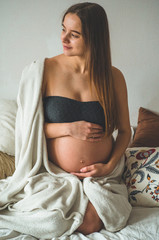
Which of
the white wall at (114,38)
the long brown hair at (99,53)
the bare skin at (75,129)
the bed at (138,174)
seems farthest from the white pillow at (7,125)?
the long brown hair at (99,53)

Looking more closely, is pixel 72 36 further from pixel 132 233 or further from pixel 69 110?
pixel 132 233

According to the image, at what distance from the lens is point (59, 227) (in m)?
0.99

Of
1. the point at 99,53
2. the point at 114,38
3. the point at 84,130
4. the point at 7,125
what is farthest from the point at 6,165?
the point at 114,38

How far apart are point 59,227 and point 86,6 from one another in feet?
3.17

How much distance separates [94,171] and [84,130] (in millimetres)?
193

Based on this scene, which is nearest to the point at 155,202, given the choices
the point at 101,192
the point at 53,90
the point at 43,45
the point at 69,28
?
the point at 101,192

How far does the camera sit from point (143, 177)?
4.25 feet

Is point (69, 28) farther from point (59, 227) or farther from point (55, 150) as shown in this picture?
point (59, 227)

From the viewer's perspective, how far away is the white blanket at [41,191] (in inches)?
39.6

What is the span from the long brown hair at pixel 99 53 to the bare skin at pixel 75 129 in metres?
0.03

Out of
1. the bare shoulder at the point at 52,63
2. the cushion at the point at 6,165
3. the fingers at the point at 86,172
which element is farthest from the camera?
the cushion at the point at 6,165

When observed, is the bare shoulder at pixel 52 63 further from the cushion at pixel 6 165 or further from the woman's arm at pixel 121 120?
the cushion at pixel 6 165

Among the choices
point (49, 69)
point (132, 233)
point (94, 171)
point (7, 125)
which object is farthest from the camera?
point (7, 125)

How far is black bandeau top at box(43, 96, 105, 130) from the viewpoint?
120 cm
